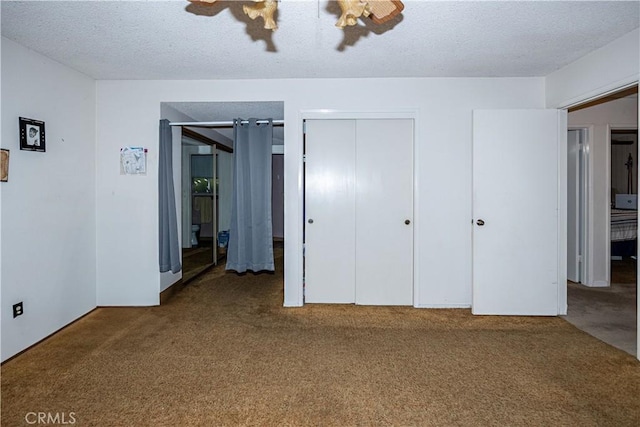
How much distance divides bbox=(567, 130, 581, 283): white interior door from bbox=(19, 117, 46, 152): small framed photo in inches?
223

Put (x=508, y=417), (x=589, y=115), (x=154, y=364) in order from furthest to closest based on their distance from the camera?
(x=589, y=115)
(x=154, y=364)
(x=508, y=417)

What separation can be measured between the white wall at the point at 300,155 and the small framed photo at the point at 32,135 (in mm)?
764

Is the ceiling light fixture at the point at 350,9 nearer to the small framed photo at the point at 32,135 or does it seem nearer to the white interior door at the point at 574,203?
the small framed photo at the point at 32,135

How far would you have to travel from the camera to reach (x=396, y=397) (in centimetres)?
200

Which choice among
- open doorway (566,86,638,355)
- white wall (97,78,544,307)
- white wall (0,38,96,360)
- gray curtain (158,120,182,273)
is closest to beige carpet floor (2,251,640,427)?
white wall (0,38,96,360)

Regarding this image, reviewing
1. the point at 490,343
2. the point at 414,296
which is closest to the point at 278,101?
the point at 414,296

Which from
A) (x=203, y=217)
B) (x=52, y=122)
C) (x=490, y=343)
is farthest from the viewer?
(x=203, y=217)

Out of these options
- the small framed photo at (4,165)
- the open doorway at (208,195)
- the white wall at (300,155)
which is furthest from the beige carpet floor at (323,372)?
the open doorway at (208,195)

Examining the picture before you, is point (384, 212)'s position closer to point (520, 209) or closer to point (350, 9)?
point (520, 209)

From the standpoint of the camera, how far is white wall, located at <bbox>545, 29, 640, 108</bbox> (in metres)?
2.50

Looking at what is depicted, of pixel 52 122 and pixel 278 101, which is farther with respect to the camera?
pixel 278 101

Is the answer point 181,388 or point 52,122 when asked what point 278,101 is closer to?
point 52,122

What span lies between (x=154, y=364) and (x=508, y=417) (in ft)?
7.17

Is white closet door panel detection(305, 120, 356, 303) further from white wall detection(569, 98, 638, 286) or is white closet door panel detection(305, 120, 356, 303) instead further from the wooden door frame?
white wall detection(569, 98, 638, 286)
